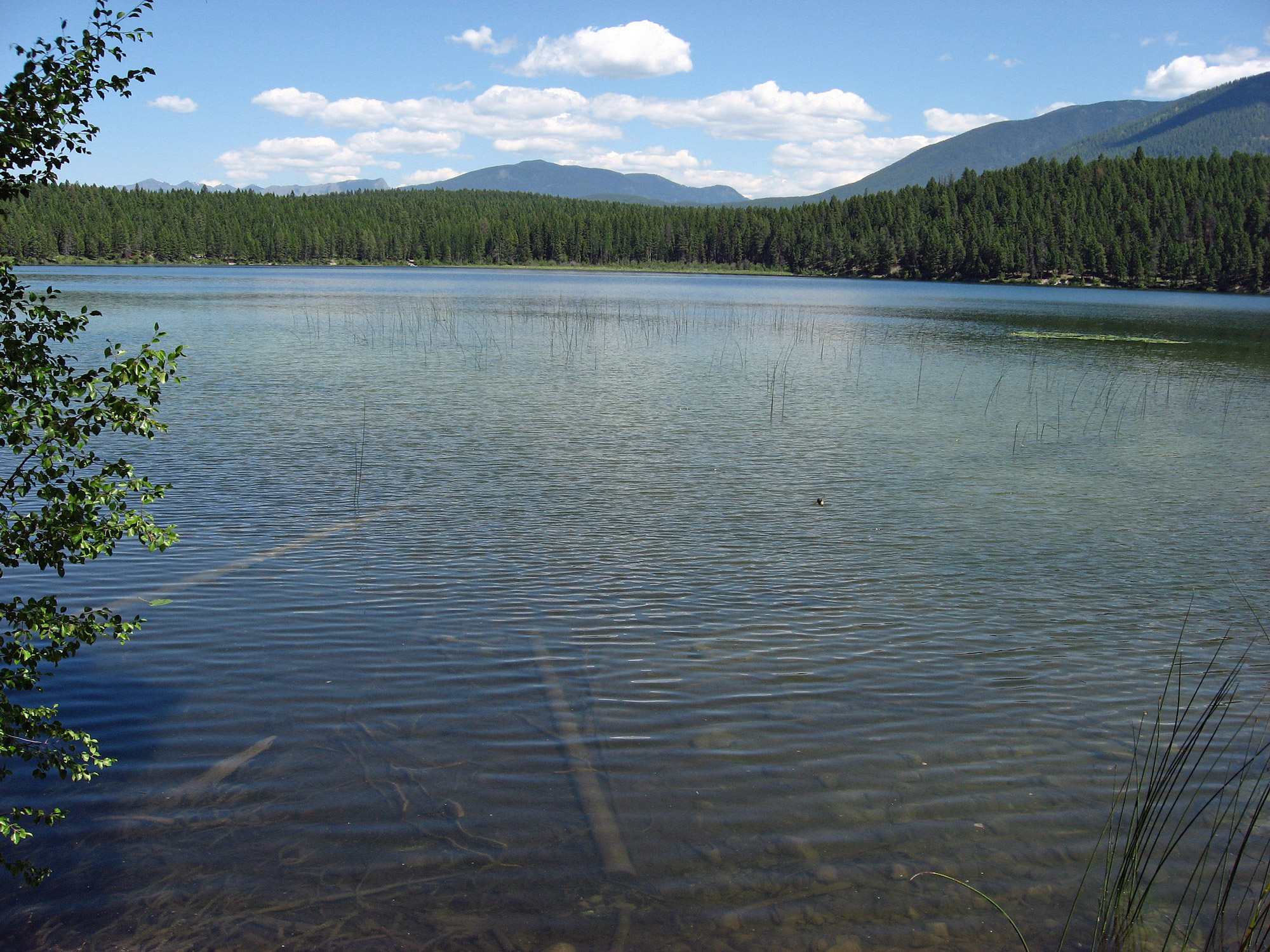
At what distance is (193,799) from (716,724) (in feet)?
12.5

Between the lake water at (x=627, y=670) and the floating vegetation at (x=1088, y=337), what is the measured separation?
26879 millimetres

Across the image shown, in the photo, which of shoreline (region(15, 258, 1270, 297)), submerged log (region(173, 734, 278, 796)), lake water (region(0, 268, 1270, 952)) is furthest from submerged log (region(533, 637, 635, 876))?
shoreline (region(15, 258, 1270, 297))

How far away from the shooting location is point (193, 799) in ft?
19.2

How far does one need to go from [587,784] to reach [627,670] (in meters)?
1.91

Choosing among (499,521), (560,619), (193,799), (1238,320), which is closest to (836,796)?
(560,619)

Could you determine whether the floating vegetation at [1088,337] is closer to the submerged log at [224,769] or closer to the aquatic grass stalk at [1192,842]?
the aquatic grass stalk at [1192,842]

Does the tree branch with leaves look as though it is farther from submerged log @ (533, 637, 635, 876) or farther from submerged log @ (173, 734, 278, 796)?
submerged log @ (533, 637, 635, 876)

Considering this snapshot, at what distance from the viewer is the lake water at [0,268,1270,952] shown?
16.7 feet

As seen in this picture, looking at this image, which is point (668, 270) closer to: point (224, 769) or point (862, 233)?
point (862, 233)

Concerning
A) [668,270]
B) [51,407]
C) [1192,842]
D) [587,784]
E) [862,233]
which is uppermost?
[862,233]

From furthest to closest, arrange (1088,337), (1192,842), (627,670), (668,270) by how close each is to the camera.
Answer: (668,270)
(1088,337)
(627,670)
(1192,842)

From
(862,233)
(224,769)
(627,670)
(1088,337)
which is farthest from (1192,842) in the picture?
→ (862,233)

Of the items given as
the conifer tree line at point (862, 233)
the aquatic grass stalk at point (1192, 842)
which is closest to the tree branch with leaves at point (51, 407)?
the aquatic grass stalk at point (1192, 842)

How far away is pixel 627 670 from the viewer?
7.99m
